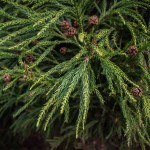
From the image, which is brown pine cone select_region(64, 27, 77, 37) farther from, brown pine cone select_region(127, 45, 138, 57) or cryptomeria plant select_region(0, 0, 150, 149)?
brown pine cone select_region(127, 45, 138, 57)

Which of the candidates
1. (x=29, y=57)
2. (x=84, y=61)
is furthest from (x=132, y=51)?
(x=29, y=57)

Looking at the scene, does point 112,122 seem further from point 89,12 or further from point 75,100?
point 89,12

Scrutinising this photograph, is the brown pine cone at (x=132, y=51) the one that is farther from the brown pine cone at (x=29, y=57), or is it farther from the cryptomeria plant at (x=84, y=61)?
the brown pine cone at (x=29, y=57)

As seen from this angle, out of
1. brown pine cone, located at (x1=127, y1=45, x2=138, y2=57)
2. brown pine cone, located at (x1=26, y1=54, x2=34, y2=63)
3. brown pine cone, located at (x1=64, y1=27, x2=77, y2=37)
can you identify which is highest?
brown pine cone, located at (x1=64, y1=27, x2=77, y2=37)

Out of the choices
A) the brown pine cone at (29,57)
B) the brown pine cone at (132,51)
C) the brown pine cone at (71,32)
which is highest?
the brown pine cone at (71,32)

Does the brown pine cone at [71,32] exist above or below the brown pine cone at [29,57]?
above

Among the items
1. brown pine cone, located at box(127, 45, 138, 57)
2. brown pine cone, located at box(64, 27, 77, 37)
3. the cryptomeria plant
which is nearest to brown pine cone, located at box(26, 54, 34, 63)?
the cryptomeria plant

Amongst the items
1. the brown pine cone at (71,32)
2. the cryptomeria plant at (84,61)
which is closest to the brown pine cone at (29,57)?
the cryptomeria plant at (84,61)

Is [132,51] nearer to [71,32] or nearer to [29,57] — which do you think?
[71,32]

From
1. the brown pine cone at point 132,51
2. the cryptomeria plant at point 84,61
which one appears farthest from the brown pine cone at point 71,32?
the brown pine cone at point 132,51

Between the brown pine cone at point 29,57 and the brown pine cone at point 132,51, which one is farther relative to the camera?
the brown pine cone at point 29,57
